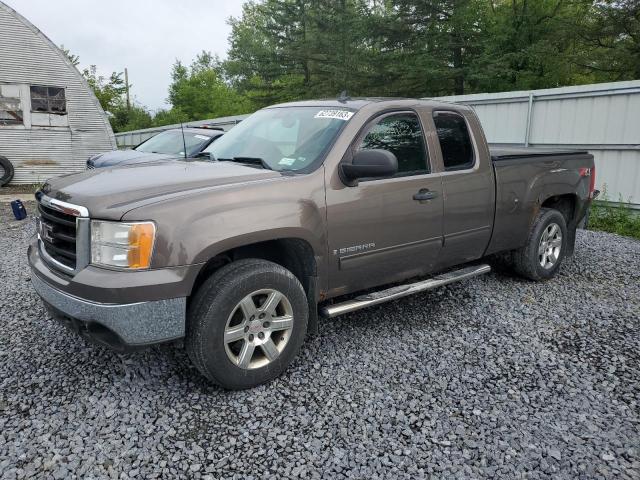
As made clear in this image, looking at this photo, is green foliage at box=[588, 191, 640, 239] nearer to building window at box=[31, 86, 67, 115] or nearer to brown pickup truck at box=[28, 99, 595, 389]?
brown pickup truck at box=[28, 99, 595, 389]

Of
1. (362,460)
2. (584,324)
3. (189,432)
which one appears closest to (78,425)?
(189,432)

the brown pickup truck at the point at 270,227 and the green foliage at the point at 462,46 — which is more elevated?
the green foliage at the point at 462,46

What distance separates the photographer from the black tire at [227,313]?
286cm

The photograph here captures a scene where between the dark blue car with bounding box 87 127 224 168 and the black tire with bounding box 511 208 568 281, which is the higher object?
the dark blue car with bounding box 87 127 224 168

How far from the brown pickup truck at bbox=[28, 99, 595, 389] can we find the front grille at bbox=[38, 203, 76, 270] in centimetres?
1

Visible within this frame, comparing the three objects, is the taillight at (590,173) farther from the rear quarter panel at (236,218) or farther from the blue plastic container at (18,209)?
the blue plastic container at (18,209)

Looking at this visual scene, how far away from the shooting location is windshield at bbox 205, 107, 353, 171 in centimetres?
354

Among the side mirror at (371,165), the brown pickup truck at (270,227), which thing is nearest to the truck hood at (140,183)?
the brown pickup truck at (270,227)

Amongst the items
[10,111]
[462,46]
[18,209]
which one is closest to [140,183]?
[18,209]

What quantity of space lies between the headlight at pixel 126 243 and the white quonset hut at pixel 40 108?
51.4ft

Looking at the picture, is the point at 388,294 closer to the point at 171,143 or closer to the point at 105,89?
the point at 171,143

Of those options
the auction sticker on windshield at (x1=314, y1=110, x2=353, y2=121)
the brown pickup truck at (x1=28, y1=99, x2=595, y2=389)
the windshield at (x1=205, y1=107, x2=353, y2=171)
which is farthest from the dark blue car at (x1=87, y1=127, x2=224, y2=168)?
the auction sticker on windshield at (x1=314, y1=110, x2=353, y2=121)

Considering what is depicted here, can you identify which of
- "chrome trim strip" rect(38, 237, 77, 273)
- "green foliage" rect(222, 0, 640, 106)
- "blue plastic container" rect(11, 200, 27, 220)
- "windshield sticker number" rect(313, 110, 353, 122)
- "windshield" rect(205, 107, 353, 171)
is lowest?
"blue plastic container" rect(11, 200, 27, 220)

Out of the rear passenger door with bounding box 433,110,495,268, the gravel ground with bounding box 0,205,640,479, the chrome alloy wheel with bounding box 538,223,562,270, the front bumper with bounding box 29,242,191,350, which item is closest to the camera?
the gravel ground with bounding box 0,205,640,479
